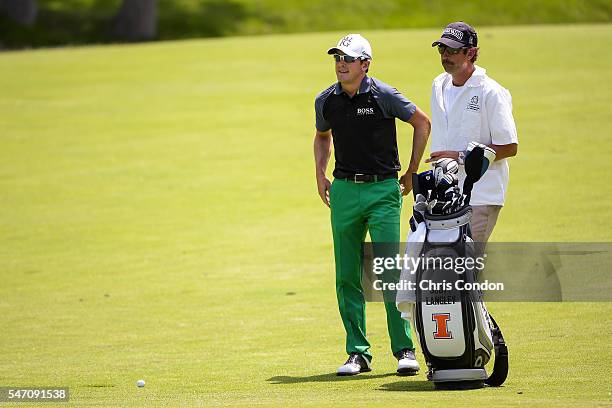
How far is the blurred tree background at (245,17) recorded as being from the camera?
41500 millimetres

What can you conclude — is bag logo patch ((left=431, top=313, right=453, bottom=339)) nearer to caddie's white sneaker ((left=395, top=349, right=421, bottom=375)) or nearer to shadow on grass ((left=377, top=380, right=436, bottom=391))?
shadow on grass ((left=377, top=380, right=436, bottom=391))

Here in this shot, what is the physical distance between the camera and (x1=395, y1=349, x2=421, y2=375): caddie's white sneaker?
8500 mm

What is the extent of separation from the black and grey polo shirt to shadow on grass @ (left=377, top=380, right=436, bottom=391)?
1555 mm

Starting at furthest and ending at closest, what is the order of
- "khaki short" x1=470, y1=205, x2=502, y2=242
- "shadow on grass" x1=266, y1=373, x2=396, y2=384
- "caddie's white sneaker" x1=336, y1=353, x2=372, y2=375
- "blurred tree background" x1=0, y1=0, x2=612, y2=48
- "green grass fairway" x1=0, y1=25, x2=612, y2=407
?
1. "blurred tree background" x1=0, y1=0, x2=612, y2=48
2. "green grass fairway" x1=0, y1=25, x2=612, y2=407
3. "caddie's white sneaker" x1=336, y1=353, x2=372, y2=375
4. "shadow on grass" x1=266, y1=373, x2=396, y2=384
5. "khaki short" x1=470, y1=205, x2=502, y2=242

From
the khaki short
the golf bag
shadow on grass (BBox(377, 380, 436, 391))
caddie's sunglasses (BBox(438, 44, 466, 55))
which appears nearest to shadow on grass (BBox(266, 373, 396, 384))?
shadow on grass (BBox(377, 380, 436, 391))

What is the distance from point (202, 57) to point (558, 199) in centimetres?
1577

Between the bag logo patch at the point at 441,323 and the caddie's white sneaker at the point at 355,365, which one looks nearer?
the bag logo patch at the point at 441,323

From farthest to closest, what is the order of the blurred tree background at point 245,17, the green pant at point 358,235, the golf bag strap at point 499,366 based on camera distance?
the blurred tree background at point 245,17
the green pant at point 358,235
the golf bag strap at point 499,366

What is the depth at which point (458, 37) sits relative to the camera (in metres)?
8.26

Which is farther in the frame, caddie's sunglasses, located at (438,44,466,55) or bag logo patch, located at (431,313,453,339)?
caddie's sunglasses, located at (438,44,466,55)

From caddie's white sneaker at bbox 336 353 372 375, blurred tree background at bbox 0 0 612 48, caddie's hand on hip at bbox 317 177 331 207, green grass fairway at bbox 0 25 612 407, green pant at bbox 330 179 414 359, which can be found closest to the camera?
caddie's white sneaker at bbox 336 353 372 375

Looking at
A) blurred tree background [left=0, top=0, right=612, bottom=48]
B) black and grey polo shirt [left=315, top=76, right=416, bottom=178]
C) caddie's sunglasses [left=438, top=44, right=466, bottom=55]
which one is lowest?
black and grey polo shirt [left=315, top=76, right=416, bottom=178]

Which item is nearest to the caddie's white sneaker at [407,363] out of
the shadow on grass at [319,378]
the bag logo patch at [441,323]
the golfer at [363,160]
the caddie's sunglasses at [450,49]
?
the golfer at [363,160]

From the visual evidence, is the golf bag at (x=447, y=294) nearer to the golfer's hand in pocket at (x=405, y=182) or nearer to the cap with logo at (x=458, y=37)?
the cap with logo at (x=458, y=37)
